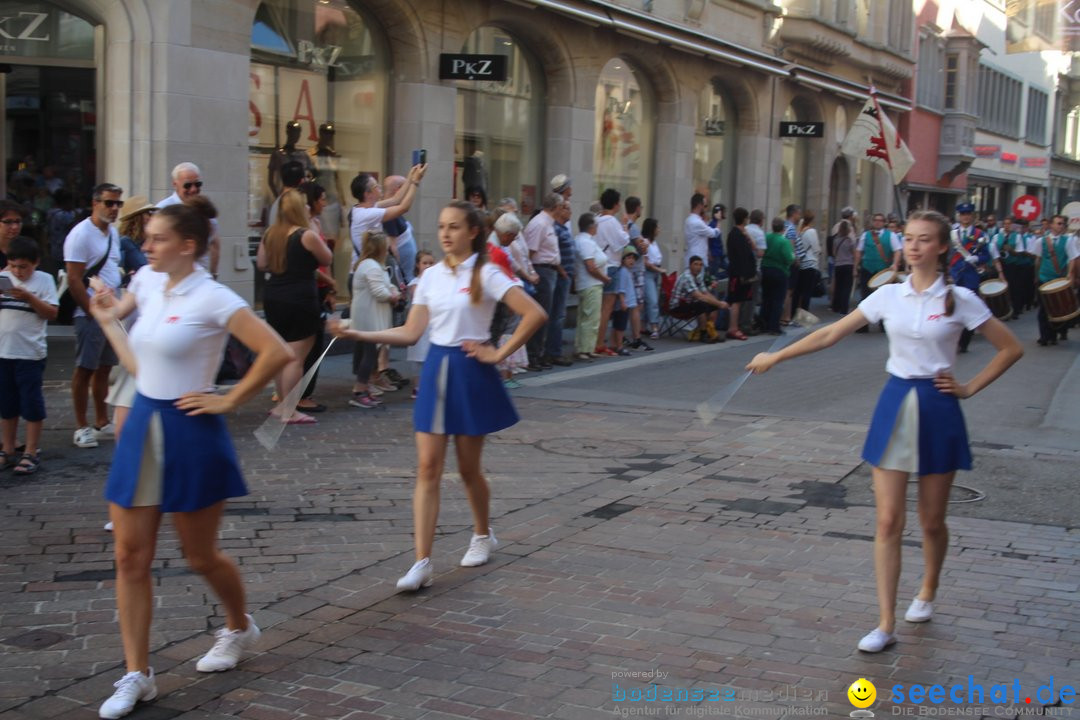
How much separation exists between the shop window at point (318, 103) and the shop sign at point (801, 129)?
11.7m

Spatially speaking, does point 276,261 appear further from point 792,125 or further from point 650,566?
point 792,125

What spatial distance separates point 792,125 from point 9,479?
821 inches

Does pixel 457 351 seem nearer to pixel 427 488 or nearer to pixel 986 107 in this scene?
pixel 427 488

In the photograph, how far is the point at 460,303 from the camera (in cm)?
595

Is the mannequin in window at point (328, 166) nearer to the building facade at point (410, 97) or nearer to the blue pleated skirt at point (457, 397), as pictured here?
the building facade at point (410, 97)

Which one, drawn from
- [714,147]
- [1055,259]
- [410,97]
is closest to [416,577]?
[410,97]

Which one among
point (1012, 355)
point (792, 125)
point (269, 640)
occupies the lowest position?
point (269, 640)

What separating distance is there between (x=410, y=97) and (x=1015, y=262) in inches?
537

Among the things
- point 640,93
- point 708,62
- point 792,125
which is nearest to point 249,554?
point 640,93

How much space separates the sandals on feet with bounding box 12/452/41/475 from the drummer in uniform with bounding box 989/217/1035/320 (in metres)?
19.7

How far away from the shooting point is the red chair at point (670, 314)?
1720cm

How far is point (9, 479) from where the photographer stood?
784cm

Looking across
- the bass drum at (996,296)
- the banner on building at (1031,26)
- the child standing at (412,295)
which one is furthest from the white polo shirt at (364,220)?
the banner on building at (1031,26)

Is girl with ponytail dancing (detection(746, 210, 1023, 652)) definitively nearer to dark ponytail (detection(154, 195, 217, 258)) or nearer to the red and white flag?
dark ponytail (detection(154, 195, 217, 258))
